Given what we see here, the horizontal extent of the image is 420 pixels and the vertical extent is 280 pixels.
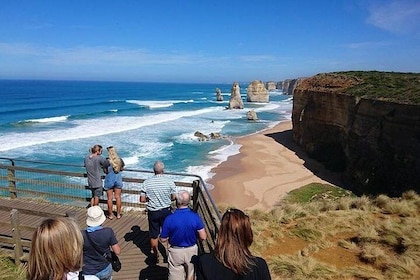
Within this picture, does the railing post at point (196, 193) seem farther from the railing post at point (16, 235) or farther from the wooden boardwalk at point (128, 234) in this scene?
the railing post at point (16, 235)

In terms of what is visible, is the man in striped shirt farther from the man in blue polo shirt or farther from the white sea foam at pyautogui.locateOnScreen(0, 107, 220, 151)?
the white sea foam at pyautogui.locateOnScreen(0, 107, 220, 151)

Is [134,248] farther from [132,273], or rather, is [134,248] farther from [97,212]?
[97,212]

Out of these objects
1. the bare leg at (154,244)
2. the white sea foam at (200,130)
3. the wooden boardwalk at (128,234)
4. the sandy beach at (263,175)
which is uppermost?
the bare leg at (154,244)

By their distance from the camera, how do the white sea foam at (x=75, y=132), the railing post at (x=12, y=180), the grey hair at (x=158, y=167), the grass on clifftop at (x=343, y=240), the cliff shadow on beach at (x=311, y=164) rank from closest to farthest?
the grey hair at (x=158, y=167) < the grass on clifftop at (x=343, y=240) < the railing post at (x=12, y=180) < the cliff shadow on beach at (x=311, y=164) < the white sea foam at (x=75, y=132)

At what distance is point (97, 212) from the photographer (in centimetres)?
389

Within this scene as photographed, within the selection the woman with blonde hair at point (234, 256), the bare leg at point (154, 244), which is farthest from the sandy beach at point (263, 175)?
the woman with blonde hair at point (234, 256)

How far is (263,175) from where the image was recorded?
23141mm

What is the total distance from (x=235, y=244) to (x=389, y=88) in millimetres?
23175

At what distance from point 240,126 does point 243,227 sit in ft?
148

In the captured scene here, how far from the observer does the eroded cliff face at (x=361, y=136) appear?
17109 mm

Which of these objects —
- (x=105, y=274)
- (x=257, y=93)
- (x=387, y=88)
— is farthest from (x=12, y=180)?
(x=257, y=93)

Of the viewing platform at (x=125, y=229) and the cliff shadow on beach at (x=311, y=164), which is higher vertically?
the viewing platform at (x=125, y=229)

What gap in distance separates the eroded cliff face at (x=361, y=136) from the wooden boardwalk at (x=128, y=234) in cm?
1416

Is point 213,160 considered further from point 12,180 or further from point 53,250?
point 53,250
